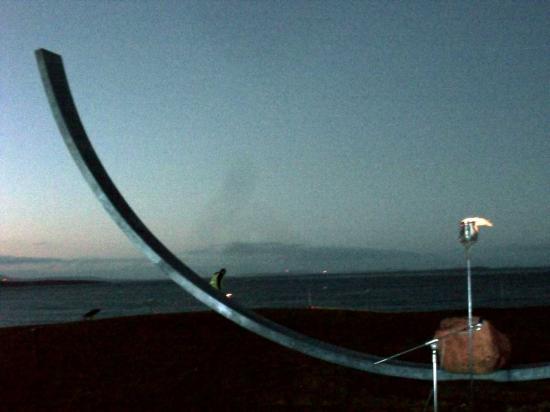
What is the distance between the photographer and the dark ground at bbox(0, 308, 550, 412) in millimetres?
9992

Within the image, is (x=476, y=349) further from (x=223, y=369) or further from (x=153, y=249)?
(x=153, y=249)

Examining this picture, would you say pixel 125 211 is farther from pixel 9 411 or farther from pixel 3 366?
pixel 3 366

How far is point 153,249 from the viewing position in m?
9.46

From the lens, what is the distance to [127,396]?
34.8 feet

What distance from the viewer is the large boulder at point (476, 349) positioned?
1014cm

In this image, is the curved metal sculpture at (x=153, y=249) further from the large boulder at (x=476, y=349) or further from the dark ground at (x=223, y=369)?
the dark ground at (x=223, y=369)

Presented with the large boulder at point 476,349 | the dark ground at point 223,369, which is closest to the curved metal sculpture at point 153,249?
the large boulder at point 476,349

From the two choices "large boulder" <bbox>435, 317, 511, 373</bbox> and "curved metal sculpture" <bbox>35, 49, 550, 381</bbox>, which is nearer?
"curved metal sculpture" <bbox>35, 49, 550, 381</bbox>

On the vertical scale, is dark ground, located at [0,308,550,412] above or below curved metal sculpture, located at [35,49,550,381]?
below

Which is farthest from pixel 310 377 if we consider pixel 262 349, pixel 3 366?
pixel 3 366

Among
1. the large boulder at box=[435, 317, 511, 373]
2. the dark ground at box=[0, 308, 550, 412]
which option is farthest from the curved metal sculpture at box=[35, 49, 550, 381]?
the dark ground at box=[0, 308, 550, 412]

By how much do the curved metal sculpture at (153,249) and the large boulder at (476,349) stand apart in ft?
1.29

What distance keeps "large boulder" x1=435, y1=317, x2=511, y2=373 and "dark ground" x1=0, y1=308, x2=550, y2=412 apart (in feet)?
0.99

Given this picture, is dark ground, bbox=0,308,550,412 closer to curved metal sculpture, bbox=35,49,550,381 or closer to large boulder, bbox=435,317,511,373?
large boulder, bbox=435,317,511,373
